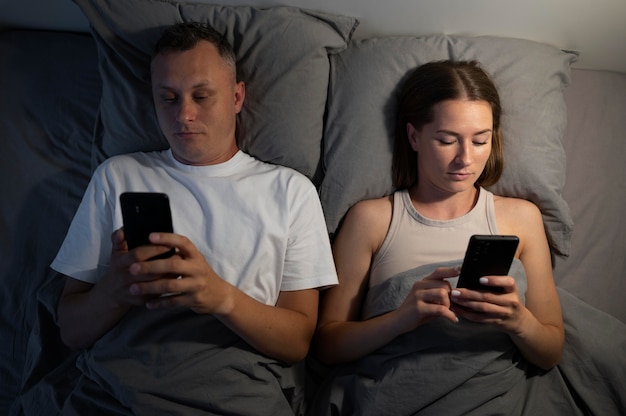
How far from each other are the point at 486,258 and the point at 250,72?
0.76 m

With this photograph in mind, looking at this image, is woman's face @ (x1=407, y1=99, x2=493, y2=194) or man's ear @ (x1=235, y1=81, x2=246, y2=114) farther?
man's ear @ (x1=235, y1=81, x2=246, y2=114)

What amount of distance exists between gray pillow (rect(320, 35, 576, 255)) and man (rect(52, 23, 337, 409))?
13cm

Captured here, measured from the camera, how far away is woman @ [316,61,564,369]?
1309mm

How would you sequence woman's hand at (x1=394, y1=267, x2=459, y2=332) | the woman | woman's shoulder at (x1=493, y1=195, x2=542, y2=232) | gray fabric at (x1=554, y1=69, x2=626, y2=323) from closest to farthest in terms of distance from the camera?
woman's hand at (x1=394, y1=267, x2=459, y2=332) < the woman < woman's shoulder at (x1=493, y1=195, x2=542, y2=232) < gray fabric at (x1=554, y1=69, x2=626, y2=323)

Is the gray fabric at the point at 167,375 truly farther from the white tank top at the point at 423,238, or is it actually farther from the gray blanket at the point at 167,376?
the white tank top at the point at 423,238

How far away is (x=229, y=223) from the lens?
136 cm

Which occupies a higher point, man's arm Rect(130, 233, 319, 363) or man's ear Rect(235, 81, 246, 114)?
man's ear Rect(235, 81, 246, 114)

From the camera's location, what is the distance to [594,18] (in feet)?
5.38

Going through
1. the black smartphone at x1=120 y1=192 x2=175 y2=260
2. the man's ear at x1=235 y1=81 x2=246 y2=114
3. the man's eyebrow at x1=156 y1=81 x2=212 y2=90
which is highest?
the man's eyebrow at x1=156 y1=81 x2=212 y2=90

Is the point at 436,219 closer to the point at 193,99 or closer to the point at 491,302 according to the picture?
the point at 491,302

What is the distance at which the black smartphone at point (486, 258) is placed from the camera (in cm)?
108

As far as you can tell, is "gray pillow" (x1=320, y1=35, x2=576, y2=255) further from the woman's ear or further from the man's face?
the man's face

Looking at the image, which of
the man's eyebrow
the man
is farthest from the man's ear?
the man's eyebrow

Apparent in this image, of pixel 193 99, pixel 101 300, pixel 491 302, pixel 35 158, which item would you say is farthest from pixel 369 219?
pixel 35 158
